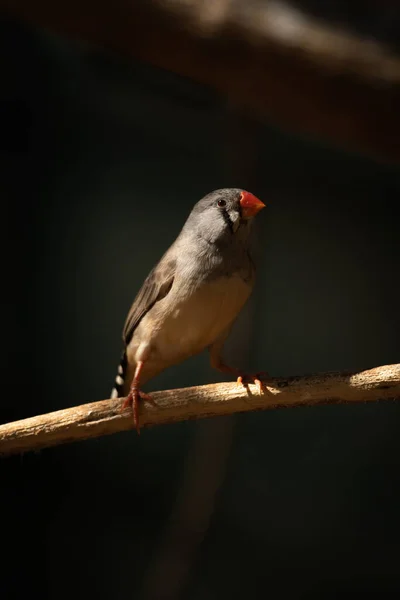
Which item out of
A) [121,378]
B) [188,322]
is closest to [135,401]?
[188,322]

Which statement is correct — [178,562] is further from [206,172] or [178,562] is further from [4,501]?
[206,172]

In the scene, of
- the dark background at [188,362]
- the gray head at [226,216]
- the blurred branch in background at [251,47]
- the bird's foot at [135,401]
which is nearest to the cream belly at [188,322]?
the gray head at [226,216]

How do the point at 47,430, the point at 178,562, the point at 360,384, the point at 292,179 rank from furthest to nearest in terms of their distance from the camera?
the point at 292,179
the point at 178,562
the point at 47,430
the point at 360,384

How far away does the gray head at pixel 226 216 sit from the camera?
7.37 feet

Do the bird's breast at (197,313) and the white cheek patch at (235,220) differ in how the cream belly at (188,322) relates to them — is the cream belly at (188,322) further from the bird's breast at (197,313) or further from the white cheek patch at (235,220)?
A: the white cheek patch at (235,220)

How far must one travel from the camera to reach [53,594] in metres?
3.54

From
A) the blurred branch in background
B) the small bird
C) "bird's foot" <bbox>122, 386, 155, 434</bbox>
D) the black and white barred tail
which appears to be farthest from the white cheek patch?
the blurred branch in background

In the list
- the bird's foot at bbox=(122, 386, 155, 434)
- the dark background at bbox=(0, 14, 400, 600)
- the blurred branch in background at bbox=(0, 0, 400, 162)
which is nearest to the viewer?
the bird's foot at bbox=(122, 386, 155, 434)

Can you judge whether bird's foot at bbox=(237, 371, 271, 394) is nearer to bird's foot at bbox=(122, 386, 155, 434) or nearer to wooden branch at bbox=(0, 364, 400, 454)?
wooden branch at bbox=(0, 364, 400, 454)

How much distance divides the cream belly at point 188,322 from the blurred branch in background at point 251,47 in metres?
1.40

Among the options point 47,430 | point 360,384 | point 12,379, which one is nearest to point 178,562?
point 12,379

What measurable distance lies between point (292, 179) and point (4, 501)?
269cm

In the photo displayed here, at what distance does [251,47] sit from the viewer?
3098 mm

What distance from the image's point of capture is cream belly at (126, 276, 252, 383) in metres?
2.26
